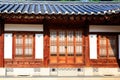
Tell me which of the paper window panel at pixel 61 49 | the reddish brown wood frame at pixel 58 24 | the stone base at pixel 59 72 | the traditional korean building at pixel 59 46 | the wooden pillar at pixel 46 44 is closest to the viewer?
the reddish brown wood frame at pixel 58 24

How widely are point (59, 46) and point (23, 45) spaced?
1903 millimetres

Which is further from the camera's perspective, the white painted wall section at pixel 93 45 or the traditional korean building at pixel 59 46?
the white painted wall section at pixel 93 45

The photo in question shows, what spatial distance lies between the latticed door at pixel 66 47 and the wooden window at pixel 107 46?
3.49 ft

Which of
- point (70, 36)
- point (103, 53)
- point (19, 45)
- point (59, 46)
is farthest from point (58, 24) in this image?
point (103, 53)

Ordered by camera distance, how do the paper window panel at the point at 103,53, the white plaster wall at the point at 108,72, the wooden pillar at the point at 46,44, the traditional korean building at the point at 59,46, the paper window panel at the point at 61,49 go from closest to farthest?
the traditional korean building at the point at 59,46, the wooden pillar at the point at 46,44, the white plaster wall at the point at 108,72, the paper window panel at the point at 61,49, the paper window panel at the point at 103,53

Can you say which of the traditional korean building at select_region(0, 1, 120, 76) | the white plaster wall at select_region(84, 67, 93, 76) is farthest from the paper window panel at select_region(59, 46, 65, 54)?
the white plaster wall at select_region(84, 67, 93, 76)

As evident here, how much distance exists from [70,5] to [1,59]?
6672 millimetres

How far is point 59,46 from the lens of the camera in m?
14.1

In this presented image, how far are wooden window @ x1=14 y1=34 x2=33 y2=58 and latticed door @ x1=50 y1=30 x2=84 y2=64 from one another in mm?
1111

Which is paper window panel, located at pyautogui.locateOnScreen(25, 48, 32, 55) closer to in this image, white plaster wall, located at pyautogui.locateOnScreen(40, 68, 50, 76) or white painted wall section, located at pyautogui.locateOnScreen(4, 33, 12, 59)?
white painted wall section, located at pyautogui.locateOnScreen(4, 33, 12, 59)

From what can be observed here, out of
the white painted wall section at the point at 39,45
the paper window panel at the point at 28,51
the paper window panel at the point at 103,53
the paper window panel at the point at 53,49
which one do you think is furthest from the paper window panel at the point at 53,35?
the paper window panel at the point at 103,53

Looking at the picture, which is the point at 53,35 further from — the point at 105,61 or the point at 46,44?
the point at 105,61

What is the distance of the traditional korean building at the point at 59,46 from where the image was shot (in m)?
13.8

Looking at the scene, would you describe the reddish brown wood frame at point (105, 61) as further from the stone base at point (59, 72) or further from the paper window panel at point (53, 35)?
the paper window panel at point (53, 35)
